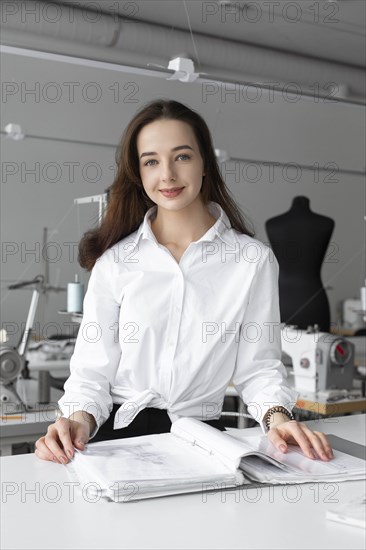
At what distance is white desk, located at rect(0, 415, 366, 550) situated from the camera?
1060 mm

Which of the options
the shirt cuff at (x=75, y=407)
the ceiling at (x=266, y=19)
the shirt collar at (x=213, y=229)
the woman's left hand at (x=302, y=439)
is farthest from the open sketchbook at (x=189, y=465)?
the ceiling at (x=266, y=19)

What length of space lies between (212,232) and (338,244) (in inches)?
295

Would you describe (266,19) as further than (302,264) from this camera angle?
Yes

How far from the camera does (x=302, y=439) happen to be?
1427 millimetres

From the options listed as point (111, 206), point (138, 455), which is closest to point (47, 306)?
point (111, 206)

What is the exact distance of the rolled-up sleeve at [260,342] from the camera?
5.58 feet

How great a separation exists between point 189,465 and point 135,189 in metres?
0.79

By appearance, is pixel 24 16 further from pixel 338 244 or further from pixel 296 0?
pixel 338 244

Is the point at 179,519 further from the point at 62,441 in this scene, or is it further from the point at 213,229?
the point at 213,229

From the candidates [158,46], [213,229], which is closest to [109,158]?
[158,46]

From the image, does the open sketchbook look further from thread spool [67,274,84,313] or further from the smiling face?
thread spool [67,274,84,313]

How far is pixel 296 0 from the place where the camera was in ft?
20.4

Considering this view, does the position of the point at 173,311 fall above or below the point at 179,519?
above

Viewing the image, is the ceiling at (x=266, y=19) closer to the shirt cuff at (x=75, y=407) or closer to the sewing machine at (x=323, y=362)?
the sewing machine at (x=323, y=362)
